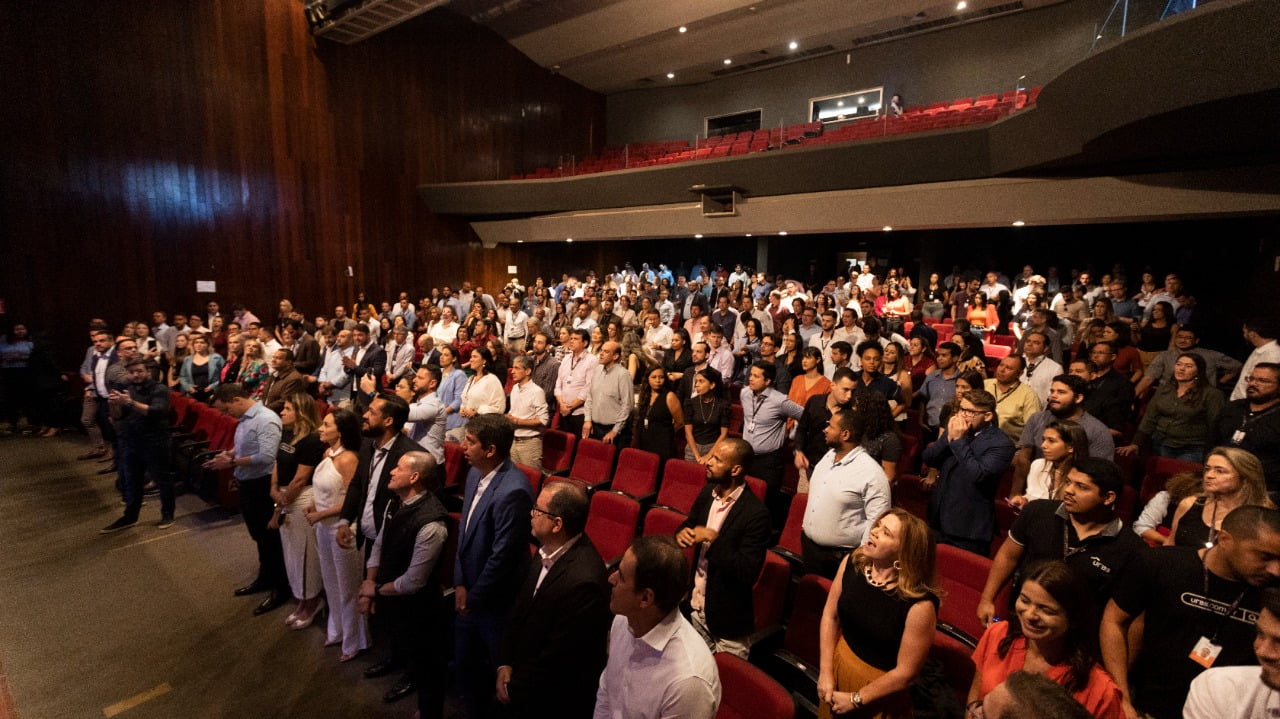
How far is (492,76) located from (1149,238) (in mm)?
13774

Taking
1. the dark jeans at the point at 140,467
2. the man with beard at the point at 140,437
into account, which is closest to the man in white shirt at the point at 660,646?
the man with beard at the point at 140,437

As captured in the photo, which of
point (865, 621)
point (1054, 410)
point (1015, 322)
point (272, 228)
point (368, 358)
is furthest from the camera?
point (272, 228)

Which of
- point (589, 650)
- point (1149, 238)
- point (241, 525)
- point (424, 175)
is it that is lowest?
point (241, 525)

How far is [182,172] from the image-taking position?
9.83 m

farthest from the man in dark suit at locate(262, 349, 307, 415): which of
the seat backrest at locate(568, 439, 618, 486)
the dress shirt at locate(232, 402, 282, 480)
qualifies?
the seat backrest at locate(568, 439, 618, 486)

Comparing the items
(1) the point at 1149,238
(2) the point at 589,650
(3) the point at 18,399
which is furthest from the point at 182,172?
(1) the point at 1149,238

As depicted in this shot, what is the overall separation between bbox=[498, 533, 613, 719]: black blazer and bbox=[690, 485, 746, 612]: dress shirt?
56 centimetres

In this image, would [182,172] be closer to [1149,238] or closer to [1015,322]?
[1015,322]

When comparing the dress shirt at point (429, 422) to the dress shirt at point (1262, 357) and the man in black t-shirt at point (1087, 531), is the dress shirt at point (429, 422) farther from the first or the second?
the dress shirt at point (1262, 357)

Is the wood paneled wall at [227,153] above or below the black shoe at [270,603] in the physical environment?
above

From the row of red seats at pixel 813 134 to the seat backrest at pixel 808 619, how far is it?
674 cm

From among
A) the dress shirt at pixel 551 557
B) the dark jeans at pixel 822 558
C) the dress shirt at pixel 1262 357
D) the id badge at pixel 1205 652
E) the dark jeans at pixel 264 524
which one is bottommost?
the dark jeans at pixel 264 524

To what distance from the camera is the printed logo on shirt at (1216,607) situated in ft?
5.45

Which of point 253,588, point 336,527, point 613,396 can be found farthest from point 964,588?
point 253,588
